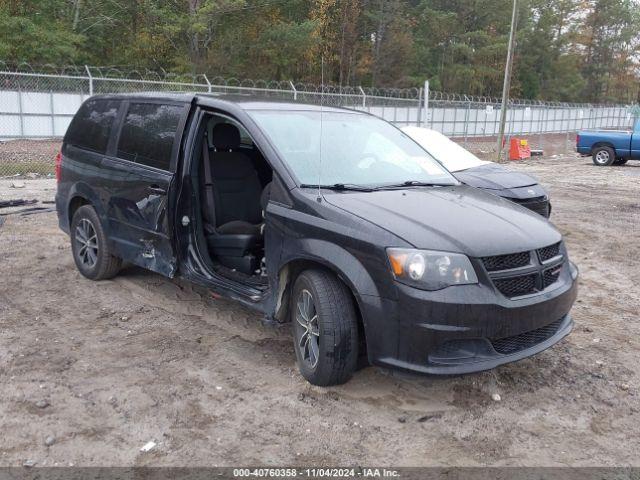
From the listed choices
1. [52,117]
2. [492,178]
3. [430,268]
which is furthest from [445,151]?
[52,117]

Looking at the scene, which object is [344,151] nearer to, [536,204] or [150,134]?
[150,134]

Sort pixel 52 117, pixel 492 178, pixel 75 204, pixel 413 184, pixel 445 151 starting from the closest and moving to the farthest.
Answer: pixel 413 184 < pixel 75 204 < pixel 492 178 < pixel 445 151 < pixel 52 117

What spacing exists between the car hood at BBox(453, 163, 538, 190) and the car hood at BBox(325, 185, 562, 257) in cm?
359

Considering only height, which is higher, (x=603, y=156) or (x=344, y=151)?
(x=344, y=151)

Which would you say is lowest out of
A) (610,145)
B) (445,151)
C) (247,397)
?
(247,397)

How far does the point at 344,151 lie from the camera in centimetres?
458

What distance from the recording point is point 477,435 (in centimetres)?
349

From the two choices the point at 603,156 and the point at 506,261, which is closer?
the point at 506,261

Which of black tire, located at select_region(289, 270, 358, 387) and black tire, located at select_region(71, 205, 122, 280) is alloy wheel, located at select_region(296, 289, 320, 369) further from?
black tire, located at select_region(71, 205, 122, 280)

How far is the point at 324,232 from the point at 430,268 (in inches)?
27.2

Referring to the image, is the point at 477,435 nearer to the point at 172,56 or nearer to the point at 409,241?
the point at 409,241

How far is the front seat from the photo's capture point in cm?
491

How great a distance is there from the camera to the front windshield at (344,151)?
430cm

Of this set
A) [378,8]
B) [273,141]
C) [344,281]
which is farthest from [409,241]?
[378,8]
